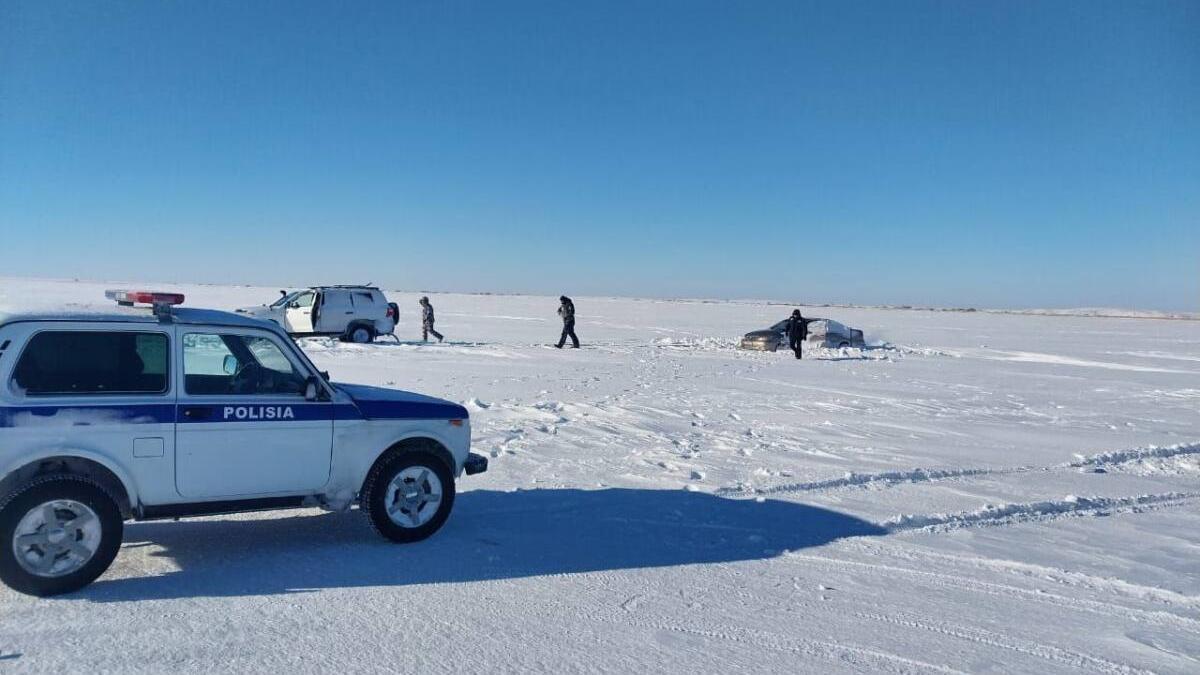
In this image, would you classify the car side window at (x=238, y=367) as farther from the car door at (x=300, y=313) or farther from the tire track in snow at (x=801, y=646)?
the car door at (x=300, y=313)

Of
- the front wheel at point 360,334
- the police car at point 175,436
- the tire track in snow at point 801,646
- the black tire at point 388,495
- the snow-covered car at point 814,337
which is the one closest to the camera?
the tire track in snow at point 801,646

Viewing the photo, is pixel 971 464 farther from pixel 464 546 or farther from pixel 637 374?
pixel 637 374

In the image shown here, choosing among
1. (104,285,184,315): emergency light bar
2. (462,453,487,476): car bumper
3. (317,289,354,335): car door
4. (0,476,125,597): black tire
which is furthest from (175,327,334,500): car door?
(317,289,354,335): car door

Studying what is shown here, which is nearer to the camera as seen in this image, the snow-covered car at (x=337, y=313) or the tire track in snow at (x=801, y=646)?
the tire track in snow at (x=801, y=646)

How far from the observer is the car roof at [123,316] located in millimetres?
5195

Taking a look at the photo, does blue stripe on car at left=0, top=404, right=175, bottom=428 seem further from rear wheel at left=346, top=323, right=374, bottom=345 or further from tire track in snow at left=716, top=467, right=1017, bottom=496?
rear wheel at left=346, top=323, right=374, bottom=345

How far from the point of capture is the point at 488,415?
12250 mm

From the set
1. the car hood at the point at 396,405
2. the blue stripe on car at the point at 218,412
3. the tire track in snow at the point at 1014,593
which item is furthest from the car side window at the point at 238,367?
the tire track in snow at the point at 1014,593

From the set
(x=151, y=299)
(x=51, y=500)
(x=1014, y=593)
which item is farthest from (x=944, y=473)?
(x=51, y=500)

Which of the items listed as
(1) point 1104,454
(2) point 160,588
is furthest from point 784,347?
(2) point 160,588

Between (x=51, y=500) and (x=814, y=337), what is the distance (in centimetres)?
2640

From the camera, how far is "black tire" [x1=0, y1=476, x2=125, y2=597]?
4.79 metres

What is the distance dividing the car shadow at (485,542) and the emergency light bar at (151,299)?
1.69m

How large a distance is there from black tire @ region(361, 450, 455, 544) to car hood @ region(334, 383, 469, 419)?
0.29 m
